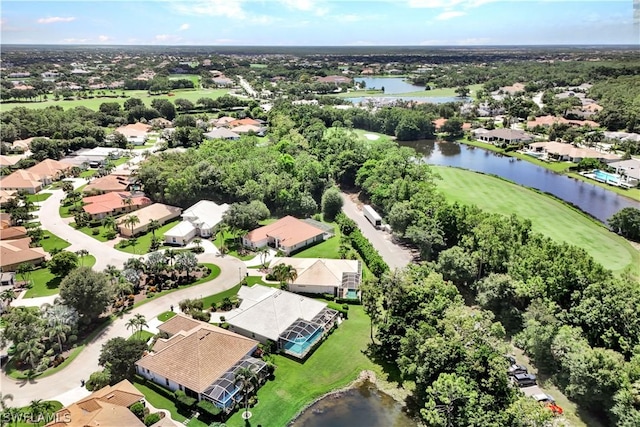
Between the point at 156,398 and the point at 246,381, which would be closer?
the point at 246,381

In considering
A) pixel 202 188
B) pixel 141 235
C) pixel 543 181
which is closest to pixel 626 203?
pixel 543 181

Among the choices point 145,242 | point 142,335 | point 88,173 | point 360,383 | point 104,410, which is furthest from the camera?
point 88,173

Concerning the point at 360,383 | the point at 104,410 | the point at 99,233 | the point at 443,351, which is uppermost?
the point at 443,351

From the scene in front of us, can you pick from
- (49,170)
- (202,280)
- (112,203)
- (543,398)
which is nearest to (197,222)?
(202,280)

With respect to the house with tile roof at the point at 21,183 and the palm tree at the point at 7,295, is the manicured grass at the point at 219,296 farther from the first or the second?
the house with tile roof at the point at 21,183

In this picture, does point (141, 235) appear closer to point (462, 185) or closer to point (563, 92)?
point (462, 185)

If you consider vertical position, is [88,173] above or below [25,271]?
above

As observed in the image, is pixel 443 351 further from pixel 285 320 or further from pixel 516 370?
pixel 285 320

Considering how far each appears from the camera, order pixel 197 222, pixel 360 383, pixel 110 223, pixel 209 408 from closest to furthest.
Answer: pixel 209 408, pixel 360 383, pixel 110 223, pixel 197 222
